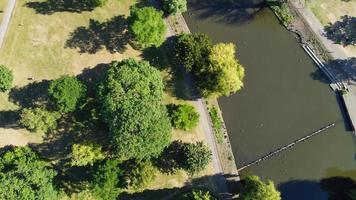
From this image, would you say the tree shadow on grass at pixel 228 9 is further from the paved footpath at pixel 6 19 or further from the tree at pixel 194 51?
the paved footpath at pixel 6 19

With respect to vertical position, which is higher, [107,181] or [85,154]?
[85,154]

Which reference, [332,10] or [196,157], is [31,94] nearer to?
[196,157]

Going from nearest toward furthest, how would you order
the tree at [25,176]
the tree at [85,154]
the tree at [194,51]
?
the tree at [25,176]
the tree at [85,154]
the tree at [194,51]

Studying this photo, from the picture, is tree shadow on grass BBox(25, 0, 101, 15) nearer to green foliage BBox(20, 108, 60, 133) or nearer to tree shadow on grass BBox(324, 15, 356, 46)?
green foliage BBox(20, 108, 60, 133)

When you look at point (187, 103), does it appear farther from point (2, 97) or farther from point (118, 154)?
point (2, 97)

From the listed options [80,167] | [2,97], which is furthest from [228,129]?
[2,97]

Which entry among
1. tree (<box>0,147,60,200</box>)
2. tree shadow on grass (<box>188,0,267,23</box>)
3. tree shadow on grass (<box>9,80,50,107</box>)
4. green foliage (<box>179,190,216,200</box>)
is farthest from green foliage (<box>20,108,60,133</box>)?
tree shadow on grass (<box>188,0,267,23</box>)

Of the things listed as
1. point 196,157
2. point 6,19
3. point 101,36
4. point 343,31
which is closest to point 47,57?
point 6,19

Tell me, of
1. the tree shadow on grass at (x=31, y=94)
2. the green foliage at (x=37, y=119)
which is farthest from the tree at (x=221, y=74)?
the tree shadow on grass at (x=31, y=94)
